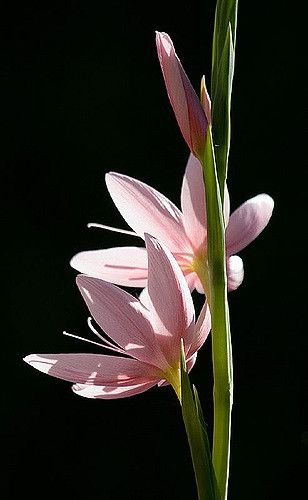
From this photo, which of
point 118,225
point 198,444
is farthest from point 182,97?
point 118,225

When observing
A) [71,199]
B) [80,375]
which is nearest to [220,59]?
[80,375]

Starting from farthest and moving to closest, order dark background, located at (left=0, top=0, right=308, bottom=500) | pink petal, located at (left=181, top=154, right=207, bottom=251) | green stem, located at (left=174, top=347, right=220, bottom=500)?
dark background, located at (left=0, top=0, right=308, bottom=500)
pink petal, located at (left=181, top=154, right=207, bottom=251)
green stem, located at (left=174, top=347, right=220, bottom=500)

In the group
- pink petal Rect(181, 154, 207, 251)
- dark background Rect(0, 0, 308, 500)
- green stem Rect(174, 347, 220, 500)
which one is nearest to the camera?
green stem Rect(174, 347, 220, 500)

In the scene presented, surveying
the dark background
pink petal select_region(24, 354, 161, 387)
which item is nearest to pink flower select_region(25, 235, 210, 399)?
pink petal select_region(24, 354, 161, 387)

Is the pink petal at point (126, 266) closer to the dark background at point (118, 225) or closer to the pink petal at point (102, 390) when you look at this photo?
the pink petal at point (102, 390)

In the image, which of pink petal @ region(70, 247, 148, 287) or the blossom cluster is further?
pink petal @ region(70, 247, 148, 287)

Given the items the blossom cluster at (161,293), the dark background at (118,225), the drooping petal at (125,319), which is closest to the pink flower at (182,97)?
the blossom cluster at (161,293)

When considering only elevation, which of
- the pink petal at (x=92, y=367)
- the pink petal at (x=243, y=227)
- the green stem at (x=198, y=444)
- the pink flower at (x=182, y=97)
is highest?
A: the pink flower at (x=182, y=97)

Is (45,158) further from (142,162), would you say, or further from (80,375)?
(80,375)

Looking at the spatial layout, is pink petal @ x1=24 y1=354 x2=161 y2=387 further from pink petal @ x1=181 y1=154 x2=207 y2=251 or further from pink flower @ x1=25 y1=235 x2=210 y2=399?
pink petal @ x1=181 y1=154 x2=207 y2=251

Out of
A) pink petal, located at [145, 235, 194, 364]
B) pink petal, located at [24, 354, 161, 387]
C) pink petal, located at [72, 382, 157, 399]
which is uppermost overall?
pink petal, located at [145, 235, 194, 364]
